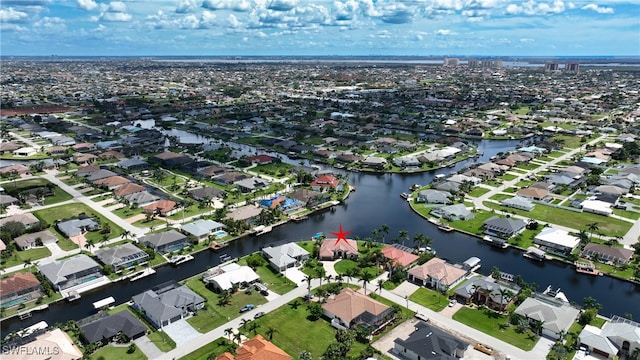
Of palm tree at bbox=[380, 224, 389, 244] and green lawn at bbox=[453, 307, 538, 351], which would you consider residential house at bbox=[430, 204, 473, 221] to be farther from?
green lawn at bbox=[453, 307, 538, 351]

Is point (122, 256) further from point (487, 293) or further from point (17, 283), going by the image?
point (487, 293)

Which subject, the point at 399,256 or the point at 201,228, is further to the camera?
the point at 201,228

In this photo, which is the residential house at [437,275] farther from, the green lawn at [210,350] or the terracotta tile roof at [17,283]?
the terracotta tile roof at [17,283]

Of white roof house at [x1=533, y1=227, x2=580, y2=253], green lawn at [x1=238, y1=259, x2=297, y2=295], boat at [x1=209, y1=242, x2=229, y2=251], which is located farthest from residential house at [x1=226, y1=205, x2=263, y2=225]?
white roof house at [x1=533, y1=227, x2=580, y2=253]

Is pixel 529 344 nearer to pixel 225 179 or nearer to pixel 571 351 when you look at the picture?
pixel 571 351

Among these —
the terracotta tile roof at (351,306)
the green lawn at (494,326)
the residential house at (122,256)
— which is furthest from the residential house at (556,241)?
the residential house at (122,256)

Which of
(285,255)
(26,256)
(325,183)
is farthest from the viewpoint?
(325,183)

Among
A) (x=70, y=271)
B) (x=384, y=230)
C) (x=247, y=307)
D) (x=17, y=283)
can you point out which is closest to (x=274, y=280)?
(x=247, y=307)
